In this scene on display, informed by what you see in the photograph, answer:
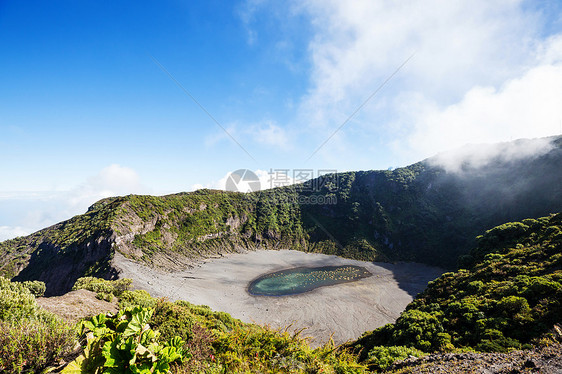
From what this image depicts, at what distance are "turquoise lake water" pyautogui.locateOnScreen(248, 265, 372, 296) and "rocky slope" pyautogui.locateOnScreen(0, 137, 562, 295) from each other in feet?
58.0

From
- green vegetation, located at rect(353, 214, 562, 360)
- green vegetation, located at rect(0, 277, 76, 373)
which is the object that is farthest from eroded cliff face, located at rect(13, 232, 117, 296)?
green vegetation, located at rect(353, 214, 562, 360)

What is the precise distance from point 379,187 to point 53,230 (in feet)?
537

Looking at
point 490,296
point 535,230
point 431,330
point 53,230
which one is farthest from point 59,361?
point 53,230

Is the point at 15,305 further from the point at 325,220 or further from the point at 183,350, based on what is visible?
the point at 325,220

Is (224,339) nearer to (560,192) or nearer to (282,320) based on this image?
(282,320)

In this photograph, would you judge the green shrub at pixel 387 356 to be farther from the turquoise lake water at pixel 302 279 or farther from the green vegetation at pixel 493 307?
the turquoise lake water at pixel 302 279

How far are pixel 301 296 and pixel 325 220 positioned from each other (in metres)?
68.7

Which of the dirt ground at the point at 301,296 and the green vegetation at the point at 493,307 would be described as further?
the dirt ground at the point at 301,296

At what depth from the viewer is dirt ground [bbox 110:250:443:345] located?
4547 centimetres

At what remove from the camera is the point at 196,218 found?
98.1m

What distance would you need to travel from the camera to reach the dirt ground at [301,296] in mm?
45469

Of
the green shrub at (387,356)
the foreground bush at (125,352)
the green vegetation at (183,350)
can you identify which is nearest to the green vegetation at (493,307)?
the green shrub at (387,356)

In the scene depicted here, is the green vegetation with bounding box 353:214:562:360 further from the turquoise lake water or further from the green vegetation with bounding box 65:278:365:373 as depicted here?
the turquoise lake water

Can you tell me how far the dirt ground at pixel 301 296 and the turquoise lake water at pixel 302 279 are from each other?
3281 millimetres
